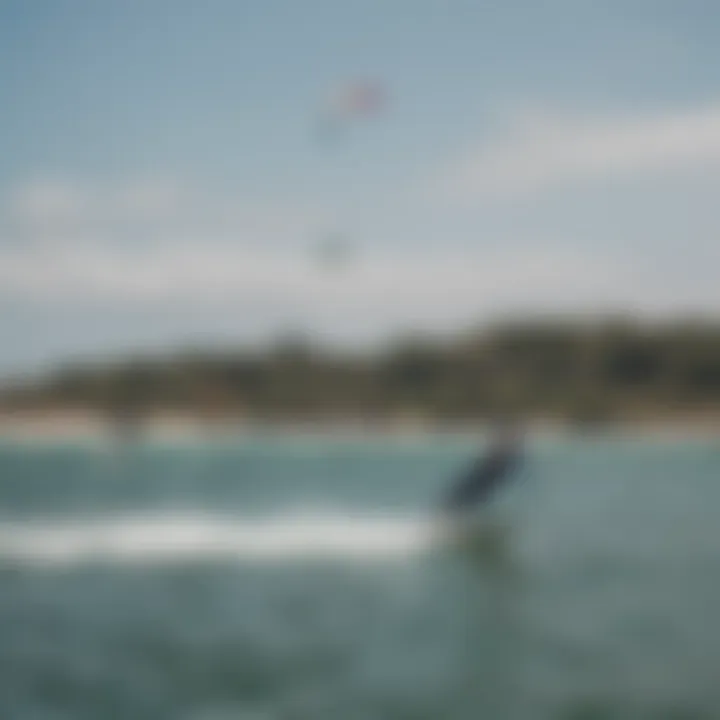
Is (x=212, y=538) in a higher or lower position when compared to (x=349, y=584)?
higher

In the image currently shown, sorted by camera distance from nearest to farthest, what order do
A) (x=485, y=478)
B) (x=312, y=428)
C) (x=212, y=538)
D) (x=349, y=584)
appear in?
(x=312, y=428), (x=349, y=584), (x=212, y=538), (x=485, y=478)

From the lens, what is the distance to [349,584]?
4.87 m

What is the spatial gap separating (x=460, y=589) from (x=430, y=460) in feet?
6.21

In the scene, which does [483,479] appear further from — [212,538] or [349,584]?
[212,538]

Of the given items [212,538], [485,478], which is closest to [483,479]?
[485,478]

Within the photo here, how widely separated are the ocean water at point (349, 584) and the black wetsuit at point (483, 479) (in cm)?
18

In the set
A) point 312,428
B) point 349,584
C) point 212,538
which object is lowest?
point 349,584

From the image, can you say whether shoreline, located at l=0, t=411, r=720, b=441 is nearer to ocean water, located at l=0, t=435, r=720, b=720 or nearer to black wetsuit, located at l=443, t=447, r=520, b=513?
ocean water, located at l=0, t=435, r=720, b=720

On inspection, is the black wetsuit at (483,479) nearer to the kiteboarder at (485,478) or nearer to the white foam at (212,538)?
the kiteboarder at (485,478)

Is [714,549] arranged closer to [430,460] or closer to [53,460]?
[430,460]

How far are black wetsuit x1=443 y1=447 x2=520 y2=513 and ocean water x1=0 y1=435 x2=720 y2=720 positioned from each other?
185mm

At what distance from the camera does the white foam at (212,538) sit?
5484 millimetres

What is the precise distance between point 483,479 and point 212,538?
5.79 feet

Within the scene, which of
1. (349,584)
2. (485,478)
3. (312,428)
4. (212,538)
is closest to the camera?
(312,428)
